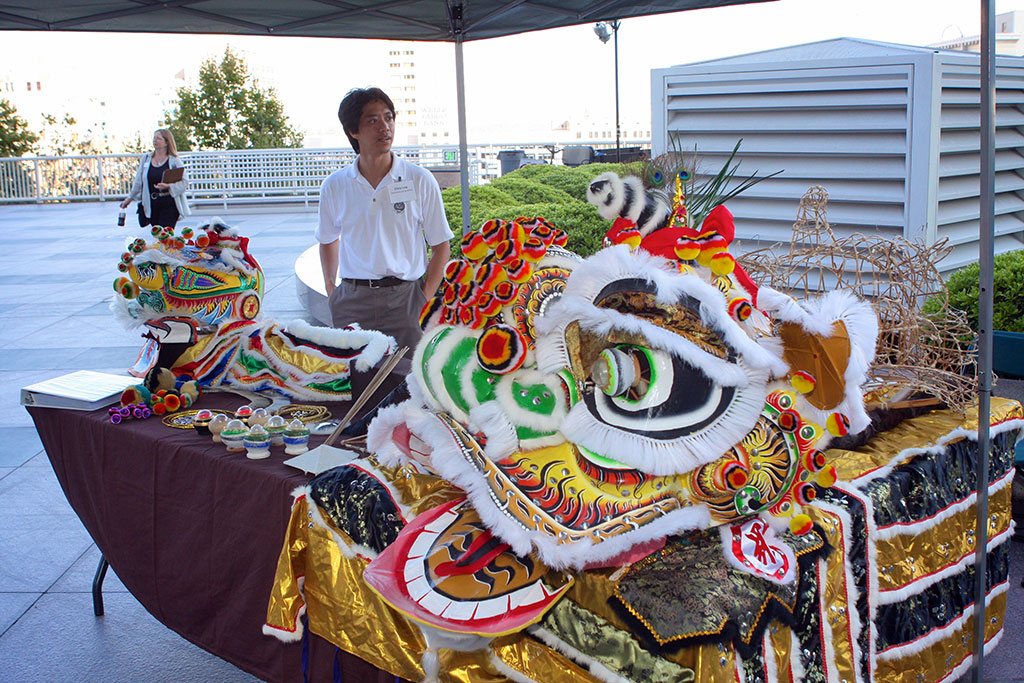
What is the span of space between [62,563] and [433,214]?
1.88 m

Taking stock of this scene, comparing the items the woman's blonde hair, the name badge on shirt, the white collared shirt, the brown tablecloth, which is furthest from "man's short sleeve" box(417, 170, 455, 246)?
the woman's blonde hair

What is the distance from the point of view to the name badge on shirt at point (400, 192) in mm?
3115

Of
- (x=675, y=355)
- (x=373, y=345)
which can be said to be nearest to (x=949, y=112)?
(x=373, y=345)

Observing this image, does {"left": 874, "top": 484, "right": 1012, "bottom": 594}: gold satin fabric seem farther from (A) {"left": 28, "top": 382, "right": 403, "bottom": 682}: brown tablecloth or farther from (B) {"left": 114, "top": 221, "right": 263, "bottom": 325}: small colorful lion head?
(B) {"left": 114, "top": 221, "right": 263, "bottom": 325}: small colorful lion head

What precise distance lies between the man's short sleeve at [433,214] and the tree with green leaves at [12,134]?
1862 cm

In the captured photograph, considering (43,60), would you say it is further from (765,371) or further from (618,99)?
(765,371)

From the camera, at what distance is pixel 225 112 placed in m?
19.1

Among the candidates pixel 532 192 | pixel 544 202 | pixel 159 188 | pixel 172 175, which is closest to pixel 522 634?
pixel 544 202

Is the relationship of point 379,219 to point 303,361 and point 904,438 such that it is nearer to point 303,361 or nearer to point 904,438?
point 303,361

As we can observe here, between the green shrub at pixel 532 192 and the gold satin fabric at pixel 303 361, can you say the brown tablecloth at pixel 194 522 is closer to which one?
the gold satin fabric at pixel 303 361

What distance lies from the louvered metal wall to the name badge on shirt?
72.9 inches

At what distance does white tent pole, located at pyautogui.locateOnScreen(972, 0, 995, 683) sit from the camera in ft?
5.50

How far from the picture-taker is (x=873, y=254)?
2.12 metres

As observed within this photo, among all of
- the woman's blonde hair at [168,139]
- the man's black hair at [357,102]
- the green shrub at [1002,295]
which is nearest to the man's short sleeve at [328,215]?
the man's black hair at [357,102]
